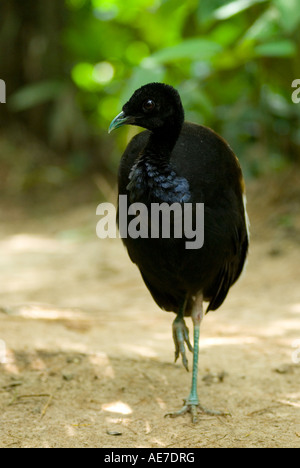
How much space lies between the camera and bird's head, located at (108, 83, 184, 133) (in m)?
3.41

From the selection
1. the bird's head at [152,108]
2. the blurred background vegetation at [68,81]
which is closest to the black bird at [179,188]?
the bird's head at [152,108]

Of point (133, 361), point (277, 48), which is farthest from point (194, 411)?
point (277, 48)

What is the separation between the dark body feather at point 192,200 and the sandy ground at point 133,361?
23.6 inches

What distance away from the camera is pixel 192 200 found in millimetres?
3340

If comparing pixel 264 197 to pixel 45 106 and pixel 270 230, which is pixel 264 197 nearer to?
pixel 270 230

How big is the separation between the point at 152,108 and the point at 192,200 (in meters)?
0.54

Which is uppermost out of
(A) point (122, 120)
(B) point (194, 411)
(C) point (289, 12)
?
(C) point (289, 12)

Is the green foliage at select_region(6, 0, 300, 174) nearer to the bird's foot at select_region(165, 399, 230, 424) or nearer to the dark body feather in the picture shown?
the dark body feather

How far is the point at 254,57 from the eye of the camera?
271 inches

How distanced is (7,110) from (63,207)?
2.45 meters

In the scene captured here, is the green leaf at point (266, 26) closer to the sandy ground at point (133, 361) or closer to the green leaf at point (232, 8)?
the green leaf at point (232, 8)

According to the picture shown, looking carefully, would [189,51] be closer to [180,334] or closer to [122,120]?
[122,120]

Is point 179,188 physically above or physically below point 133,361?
above

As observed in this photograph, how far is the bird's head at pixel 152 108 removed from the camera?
3.41 meters
